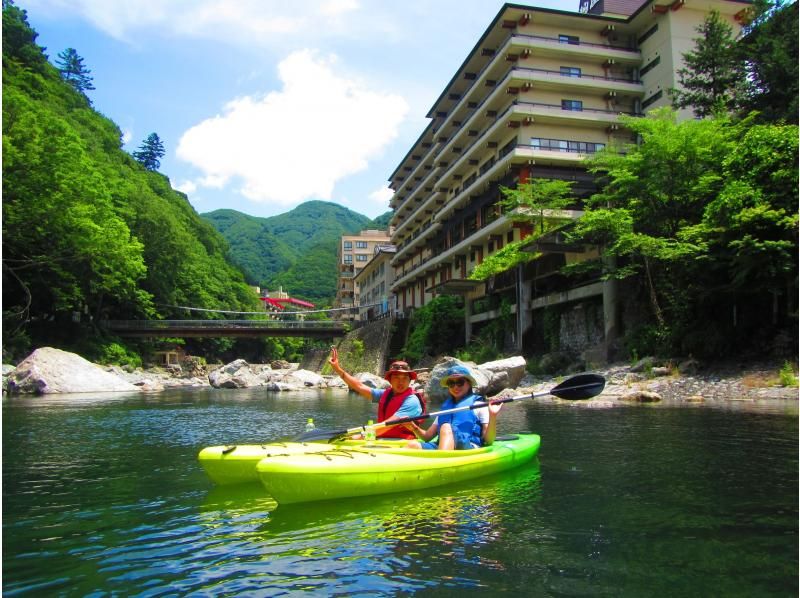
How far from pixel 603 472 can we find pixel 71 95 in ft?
215

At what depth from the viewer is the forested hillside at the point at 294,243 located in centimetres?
11919

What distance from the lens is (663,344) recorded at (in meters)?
18.9

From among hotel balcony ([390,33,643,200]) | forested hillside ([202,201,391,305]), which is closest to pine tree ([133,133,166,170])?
forested hillside ([202,201,391,305])

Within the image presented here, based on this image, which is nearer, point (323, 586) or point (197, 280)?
point (323, 586)

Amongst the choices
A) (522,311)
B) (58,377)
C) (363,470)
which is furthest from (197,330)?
(363,470)

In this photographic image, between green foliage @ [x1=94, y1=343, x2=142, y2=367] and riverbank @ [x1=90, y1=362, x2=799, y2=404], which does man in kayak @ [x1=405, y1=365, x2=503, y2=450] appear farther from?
green foliage @ [x1=94, y1=343, x2=142, y2=367]

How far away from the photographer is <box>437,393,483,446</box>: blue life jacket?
6.97 m

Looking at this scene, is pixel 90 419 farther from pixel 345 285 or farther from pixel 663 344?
pixel 345 285

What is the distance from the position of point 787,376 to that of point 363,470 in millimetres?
12953

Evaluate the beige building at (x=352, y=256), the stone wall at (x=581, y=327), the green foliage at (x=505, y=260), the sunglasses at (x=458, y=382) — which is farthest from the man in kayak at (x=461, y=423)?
the beige building at (x=352, y=256)

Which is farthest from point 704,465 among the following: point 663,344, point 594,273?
point 594,273

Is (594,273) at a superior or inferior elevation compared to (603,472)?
superior

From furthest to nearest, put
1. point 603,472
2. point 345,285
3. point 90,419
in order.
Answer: point 345,285 < point 90,419 < point 603,472

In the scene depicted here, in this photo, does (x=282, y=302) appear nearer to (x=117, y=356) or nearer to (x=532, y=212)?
(x=117, y=356)
